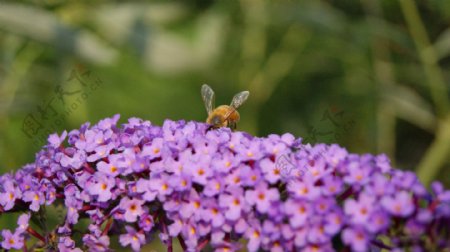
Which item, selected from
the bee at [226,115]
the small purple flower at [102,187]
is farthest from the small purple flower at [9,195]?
the bee at [226,115]

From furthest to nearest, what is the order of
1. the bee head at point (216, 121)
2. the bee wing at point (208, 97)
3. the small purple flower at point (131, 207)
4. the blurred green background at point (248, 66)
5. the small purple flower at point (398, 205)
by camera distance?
the blurred green background at point (248, 66)
the bee wing at point (208, 97)
the bee head at point (216, 121)
the small purple flower at point (131, 207)
the small purple flower at point (398, 205)

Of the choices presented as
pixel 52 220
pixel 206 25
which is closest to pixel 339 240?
pixel 52 220

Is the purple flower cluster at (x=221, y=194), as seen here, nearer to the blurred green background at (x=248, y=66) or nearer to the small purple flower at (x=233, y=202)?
the small purple flower at (x=233, y=202)

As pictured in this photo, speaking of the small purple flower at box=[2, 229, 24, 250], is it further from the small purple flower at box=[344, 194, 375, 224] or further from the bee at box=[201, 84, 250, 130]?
the small purple flower at box=[344, 194, 375, 224]

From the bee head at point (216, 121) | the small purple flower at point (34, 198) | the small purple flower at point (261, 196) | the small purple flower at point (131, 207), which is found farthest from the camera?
the bee head at point (216, 121)

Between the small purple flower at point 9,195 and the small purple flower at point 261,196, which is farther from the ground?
the small purple flower at point 9,195

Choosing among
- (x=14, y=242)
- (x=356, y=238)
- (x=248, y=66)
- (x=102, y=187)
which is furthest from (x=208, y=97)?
(x=248, y=66)

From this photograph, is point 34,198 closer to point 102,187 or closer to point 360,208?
point 102,187
